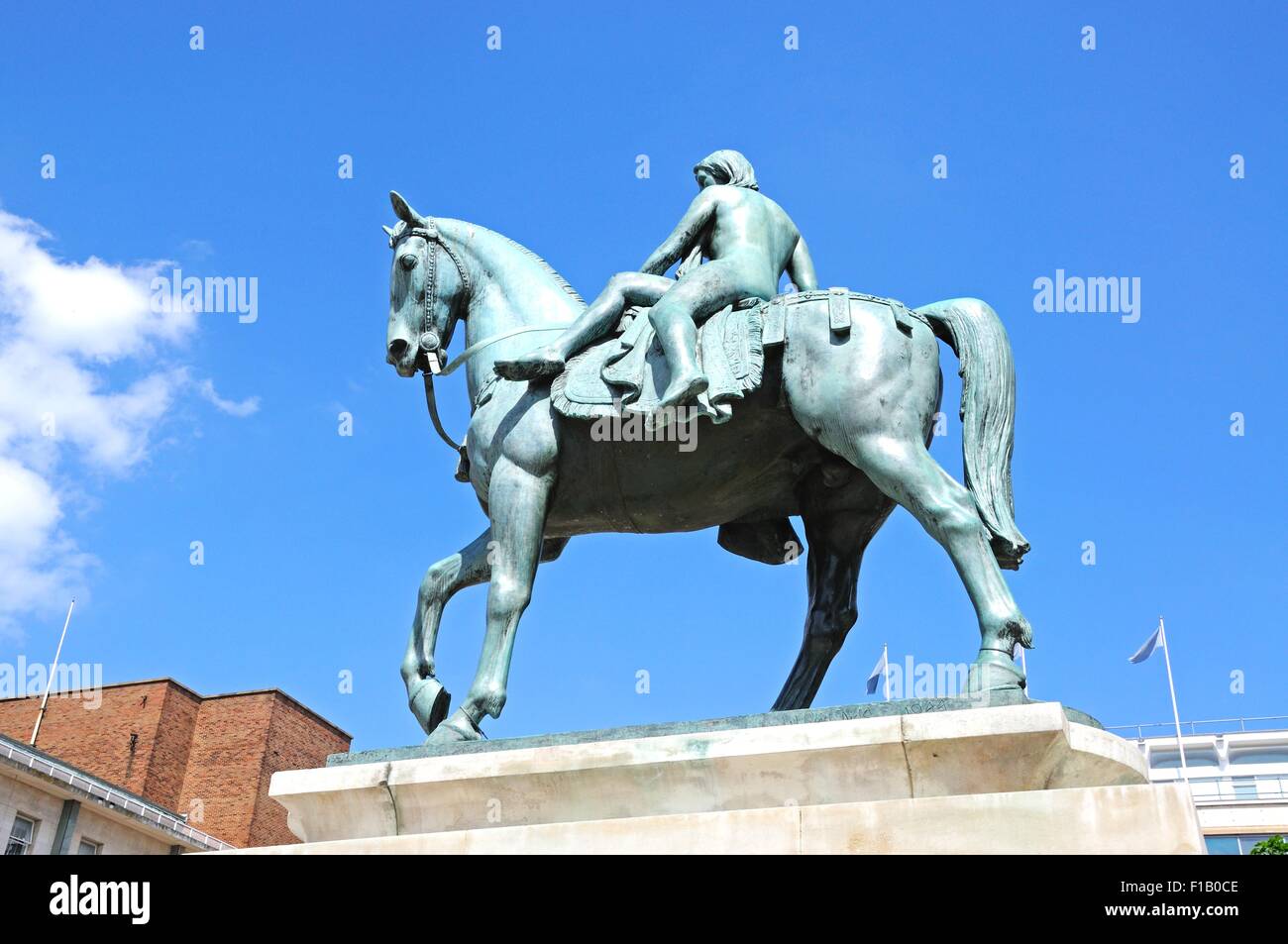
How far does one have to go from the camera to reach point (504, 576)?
754 centimetres

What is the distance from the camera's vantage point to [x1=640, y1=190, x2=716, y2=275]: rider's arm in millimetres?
8375

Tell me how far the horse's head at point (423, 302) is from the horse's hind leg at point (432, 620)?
4.72 feet

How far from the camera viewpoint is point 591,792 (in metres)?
6.38

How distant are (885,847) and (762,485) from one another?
2918 millimetres

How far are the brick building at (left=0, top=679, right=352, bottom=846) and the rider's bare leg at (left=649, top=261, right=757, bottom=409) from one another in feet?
118

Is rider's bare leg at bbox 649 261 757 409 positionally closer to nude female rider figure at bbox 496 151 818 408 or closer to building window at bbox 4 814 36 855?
nude female rider figure at bbox 496 151 818 408

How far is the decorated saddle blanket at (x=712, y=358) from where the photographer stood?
24.0 feet

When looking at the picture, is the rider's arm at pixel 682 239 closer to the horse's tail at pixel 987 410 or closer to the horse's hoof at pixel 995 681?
the horse's tail at pixel 987 410

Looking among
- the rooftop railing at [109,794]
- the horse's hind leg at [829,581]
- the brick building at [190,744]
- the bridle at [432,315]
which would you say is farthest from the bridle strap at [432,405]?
the brick building at [190,744]

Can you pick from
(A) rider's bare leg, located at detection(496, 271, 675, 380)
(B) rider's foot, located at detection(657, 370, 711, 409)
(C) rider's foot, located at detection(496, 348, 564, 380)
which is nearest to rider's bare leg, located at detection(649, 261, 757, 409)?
(B) rider's foot, located at detection(657, 370, 711, 409)

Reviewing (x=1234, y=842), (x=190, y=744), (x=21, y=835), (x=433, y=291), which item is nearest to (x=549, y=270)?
(x=433, y=291)

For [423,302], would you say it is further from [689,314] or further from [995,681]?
[995,681]

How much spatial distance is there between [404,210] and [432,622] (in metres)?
3.02
